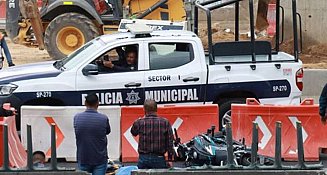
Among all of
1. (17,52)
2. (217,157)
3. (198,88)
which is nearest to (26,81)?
(198,88)

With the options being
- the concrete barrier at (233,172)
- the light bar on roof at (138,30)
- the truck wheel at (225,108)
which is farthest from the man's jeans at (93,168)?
the light bar on roof at (138,30)

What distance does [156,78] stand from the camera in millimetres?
13250

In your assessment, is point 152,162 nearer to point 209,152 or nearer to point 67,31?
point 209,152

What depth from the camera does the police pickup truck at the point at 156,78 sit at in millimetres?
13039

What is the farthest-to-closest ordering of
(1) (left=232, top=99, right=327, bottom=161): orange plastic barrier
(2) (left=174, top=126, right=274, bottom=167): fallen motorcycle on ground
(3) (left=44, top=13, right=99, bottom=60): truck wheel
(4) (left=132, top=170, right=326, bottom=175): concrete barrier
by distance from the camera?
(3) (left=44, top=13, right=99, bottom=60): truck wheel → (1) (left=232, top=99, right=327, bottom=161): orange plastic barrier → (2) (left=174, top=126, right=274, bottom=167): fallen motorcycle on ground → (4) (left=132, top=170, right=326, bottom=175): concrete barrier

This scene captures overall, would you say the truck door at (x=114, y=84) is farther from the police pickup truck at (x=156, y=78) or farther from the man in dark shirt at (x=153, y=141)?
the man in dark shirt at (x=153, y=141)

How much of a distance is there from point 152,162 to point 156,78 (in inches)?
168

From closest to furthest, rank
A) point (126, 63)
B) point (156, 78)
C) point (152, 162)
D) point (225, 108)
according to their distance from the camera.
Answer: point (152, 162), point (156, 78), point (126, 63), point (225, 108)

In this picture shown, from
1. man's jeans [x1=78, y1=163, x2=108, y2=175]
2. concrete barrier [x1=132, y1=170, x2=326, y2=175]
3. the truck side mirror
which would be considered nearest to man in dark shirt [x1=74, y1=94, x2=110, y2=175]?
man's jeans [x1=78, y1=163, x2=108, y2=175]

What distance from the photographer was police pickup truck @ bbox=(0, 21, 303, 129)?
1304 cm

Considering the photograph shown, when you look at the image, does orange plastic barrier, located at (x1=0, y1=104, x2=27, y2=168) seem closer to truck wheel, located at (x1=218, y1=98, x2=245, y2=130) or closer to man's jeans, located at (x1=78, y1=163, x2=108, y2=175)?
man's jeans, located at (x1=78, y1=163, x2=108, y2=175)

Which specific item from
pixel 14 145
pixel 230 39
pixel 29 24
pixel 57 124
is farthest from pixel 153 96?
pixel 230 39

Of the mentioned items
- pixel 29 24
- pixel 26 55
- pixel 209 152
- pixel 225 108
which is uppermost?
pixel 29 24

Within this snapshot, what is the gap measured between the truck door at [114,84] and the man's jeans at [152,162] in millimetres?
4081
